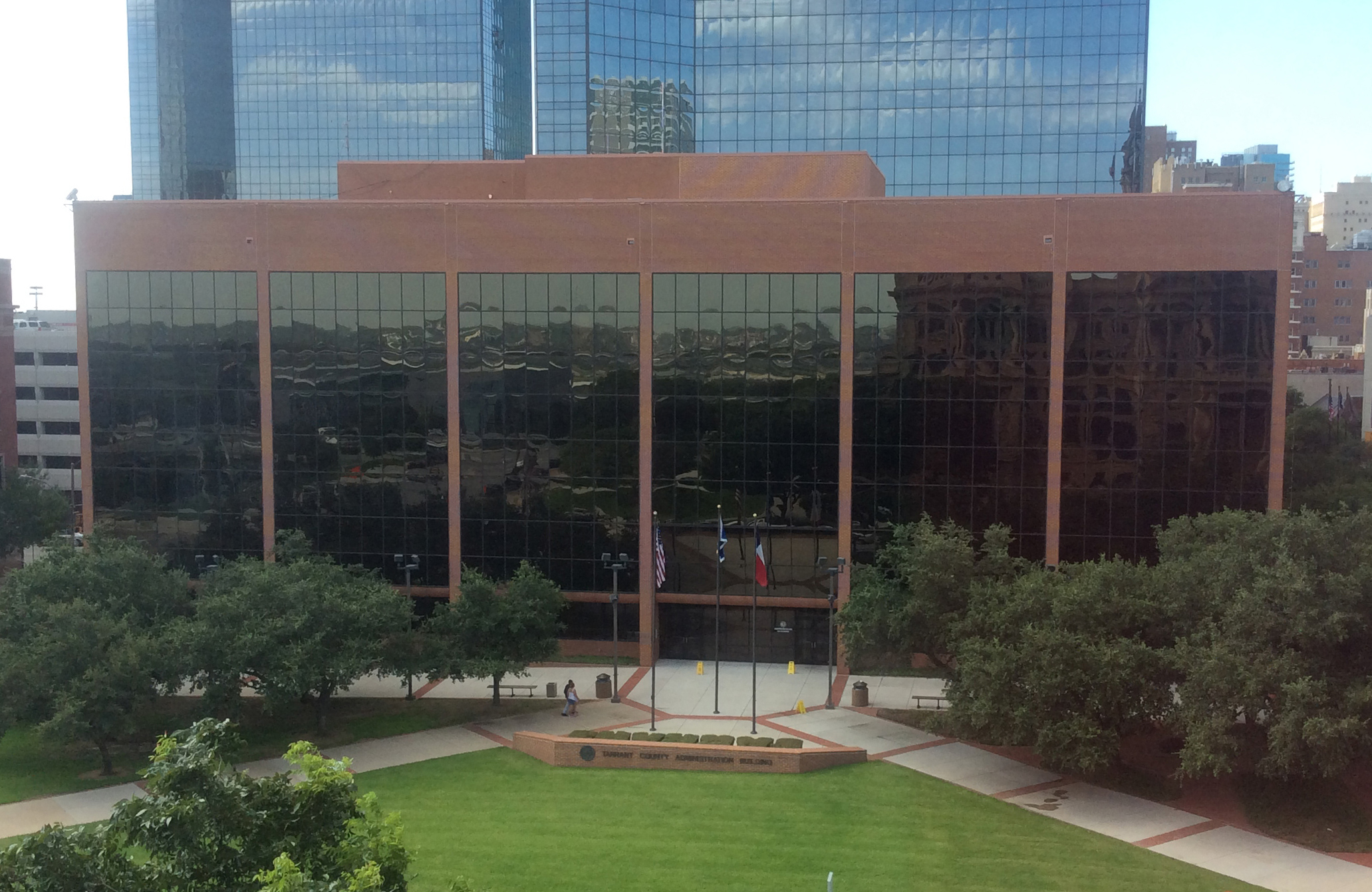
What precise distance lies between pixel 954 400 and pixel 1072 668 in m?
16.8

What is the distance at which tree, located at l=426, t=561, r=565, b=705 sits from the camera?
3919cm

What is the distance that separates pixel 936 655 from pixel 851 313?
47.1 feet

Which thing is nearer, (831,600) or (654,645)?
(831,600)

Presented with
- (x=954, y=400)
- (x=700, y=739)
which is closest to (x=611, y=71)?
(x=954, y=400)

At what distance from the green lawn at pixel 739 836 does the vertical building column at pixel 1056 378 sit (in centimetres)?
1561

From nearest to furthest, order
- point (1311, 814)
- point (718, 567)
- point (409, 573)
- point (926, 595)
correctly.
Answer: point (1311, 814), point (926, 595), point (718, 567), point (409, 573)

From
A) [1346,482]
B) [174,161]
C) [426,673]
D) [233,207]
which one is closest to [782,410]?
[426,673]

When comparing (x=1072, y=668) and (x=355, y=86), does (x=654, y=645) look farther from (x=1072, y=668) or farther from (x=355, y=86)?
(x=355, y=86)

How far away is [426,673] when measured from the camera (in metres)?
39.3

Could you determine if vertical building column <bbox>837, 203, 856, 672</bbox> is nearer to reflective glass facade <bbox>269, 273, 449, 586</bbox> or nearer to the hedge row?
the hedge row

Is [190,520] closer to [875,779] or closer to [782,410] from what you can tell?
[782,410]

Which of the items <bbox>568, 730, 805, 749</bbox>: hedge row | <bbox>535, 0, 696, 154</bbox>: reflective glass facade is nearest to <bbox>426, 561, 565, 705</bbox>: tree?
<bbox>568, 730, 805, 749</bbox>: hedge row

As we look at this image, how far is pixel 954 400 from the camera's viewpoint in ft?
151

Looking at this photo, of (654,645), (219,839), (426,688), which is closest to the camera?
(219,839)
